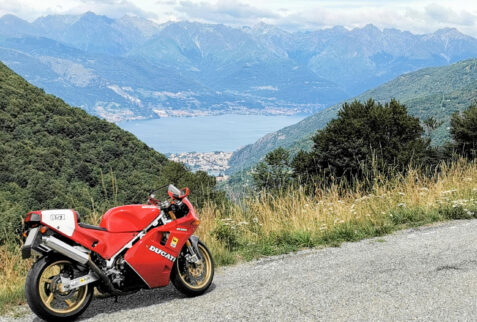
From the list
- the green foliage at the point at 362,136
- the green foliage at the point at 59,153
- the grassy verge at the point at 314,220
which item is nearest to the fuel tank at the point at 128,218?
the grassy verge at the point at 314,220

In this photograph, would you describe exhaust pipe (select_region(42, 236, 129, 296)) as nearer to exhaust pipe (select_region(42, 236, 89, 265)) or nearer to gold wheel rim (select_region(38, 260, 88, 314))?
exhaust pipe (select_region(42, 236, 89, 265))

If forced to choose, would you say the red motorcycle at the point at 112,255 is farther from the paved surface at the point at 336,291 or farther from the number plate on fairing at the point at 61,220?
the paved surface at the point at 336,291

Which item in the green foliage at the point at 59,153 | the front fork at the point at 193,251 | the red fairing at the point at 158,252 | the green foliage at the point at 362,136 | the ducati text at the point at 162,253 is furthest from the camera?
the green foliage at the point at 59,153

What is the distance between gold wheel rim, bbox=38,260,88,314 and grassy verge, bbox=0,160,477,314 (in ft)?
4.11

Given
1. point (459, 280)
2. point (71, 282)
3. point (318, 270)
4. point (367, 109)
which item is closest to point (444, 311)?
point (459, 280)

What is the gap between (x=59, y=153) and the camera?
51125mm

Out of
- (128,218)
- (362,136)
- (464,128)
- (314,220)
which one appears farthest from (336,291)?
(464,128)

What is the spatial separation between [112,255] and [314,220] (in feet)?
12.2

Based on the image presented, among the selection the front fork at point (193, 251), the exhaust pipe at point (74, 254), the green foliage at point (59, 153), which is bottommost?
the front fork at point (193, 251)

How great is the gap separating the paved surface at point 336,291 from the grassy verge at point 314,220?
45 cm

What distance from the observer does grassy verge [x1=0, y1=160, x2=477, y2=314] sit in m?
6.21

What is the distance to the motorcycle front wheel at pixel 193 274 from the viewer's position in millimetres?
4578

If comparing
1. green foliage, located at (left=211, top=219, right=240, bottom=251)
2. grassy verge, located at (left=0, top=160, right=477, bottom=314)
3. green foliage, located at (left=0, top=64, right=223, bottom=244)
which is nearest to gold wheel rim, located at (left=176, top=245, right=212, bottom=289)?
grassy verge, located at (left=0, top=160, right=477, bottom=314)

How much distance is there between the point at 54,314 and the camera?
3838 millimetres
